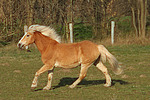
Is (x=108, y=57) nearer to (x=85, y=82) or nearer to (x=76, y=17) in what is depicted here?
(x=85, y=82)

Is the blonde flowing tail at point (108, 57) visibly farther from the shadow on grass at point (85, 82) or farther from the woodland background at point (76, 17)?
the woodland background at point (76, 17)

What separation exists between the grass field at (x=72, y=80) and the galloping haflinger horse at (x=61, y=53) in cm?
50

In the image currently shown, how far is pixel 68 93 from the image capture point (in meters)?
8.66

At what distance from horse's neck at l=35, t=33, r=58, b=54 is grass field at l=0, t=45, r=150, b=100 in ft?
3.99

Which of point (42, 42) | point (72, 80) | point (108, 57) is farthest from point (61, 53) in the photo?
point (72, 80)

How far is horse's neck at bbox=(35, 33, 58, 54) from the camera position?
952 cm

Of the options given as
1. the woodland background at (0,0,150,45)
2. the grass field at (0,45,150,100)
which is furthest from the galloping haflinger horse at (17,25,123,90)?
the woodland background at (0,0,150,45)

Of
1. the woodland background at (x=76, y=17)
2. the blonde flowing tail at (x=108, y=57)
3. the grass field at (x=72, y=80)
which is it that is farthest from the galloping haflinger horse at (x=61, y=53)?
the woodland background at (x=76, y=17)

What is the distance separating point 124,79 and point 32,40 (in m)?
3.63

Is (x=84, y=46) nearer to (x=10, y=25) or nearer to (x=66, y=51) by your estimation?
(x=66, y=51)

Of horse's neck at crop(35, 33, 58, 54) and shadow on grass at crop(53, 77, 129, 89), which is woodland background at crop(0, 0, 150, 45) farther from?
horse's neck at crop(35, 33, 58, 54)

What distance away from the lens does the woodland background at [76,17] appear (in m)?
21.5

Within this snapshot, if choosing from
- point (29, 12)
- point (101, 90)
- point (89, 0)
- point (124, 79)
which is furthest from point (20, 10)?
point (101, 90)

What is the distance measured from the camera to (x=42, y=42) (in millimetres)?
9531
